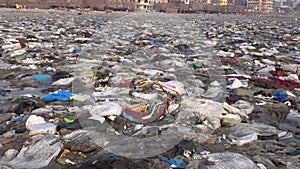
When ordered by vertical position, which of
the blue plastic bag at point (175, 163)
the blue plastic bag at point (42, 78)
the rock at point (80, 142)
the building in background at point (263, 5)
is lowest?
the blue plastic bag at point (175, 163)

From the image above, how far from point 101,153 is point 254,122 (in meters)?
1.96

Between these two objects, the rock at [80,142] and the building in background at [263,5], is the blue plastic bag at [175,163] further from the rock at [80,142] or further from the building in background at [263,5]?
the building in background at [263,5]

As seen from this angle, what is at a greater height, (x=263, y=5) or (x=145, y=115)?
(x=263, y=5)

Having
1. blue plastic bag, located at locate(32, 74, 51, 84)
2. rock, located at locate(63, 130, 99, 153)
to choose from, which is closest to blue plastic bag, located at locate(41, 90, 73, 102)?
blue plastic bag, located at locate(32, 74, 51, 84)

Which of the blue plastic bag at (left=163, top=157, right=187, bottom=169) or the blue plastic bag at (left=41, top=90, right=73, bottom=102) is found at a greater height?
the blue plastic bag at (left=41, top=90, right=73, bottom=102)

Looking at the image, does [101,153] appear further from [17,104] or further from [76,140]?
[17,104]

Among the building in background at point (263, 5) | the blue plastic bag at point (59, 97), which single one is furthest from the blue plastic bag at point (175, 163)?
the building in background at point (263, 5)

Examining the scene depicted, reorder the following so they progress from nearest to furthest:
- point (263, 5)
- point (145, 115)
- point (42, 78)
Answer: point (145, 115) < point (42, 78) < point (263, 5)

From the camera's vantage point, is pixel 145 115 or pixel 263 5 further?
pixel 263 5

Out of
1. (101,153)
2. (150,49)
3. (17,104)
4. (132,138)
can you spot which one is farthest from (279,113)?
(150,49)

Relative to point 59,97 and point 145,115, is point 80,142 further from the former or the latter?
point 59,97

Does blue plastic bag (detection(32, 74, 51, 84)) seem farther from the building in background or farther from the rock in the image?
the building in background

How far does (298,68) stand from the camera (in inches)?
236

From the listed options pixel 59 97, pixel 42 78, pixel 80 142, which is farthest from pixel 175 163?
pixel 42 78
